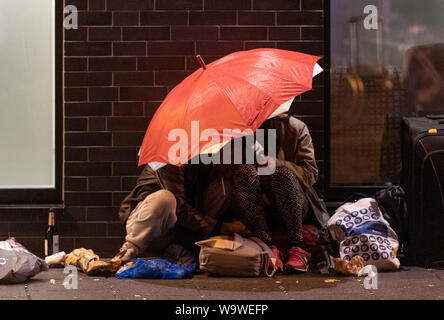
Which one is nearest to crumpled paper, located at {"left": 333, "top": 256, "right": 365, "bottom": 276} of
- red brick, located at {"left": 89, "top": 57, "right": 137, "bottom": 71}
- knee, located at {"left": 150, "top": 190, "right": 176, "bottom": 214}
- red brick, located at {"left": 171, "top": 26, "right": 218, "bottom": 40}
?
knee, located at {"left": 150, "top": 190, "right": 176, "bottom": 214}

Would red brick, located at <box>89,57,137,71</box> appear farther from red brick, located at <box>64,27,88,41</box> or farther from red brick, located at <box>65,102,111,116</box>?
red brick, located at <box>65,102,111,116</box>

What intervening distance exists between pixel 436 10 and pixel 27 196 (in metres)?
4.40

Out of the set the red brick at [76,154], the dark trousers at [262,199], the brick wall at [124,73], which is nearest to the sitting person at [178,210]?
the dark trousers at [262,199]

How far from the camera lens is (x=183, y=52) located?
7309 mm

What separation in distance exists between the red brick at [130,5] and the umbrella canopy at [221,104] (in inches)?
64.5

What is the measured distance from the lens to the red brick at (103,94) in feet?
24.1

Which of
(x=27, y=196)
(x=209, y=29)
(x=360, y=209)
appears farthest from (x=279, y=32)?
(x=27, y=196)

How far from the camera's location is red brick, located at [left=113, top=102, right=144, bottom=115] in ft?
24.0

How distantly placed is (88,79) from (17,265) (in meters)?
2.20

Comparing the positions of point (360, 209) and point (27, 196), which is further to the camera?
point (27, 196)

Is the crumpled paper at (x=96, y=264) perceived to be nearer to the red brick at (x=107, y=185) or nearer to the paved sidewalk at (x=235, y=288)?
the paved sidewalk at (x=235, y=288)

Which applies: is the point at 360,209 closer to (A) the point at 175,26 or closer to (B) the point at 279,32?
(B) the point at 279,32
